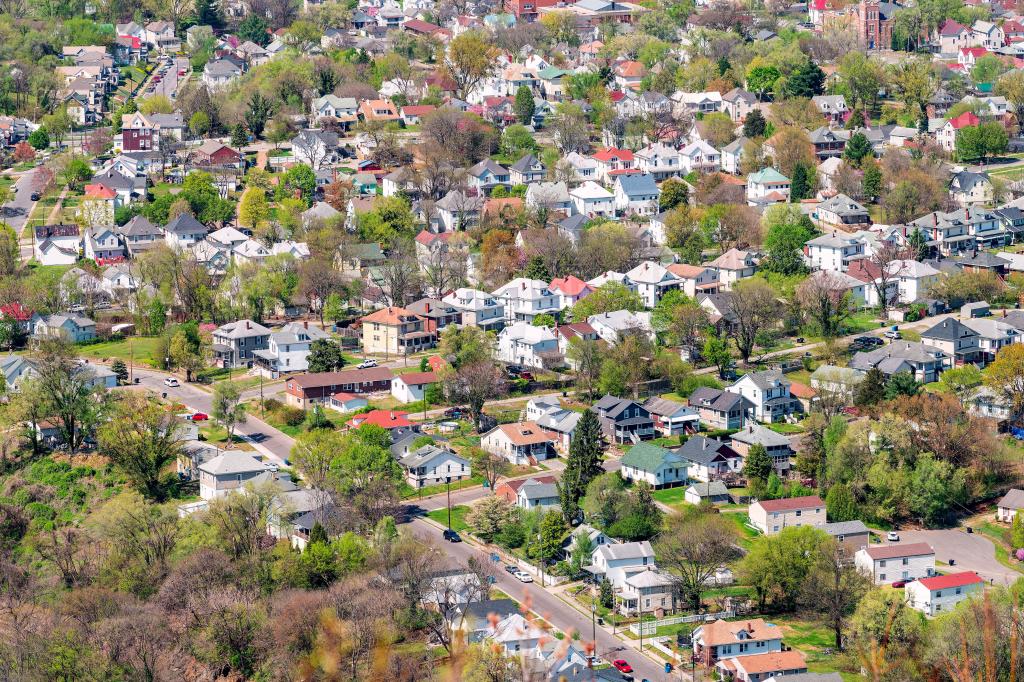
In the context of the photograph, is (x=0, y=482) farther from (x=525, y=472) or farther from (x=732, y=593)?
(x=732, y=593)

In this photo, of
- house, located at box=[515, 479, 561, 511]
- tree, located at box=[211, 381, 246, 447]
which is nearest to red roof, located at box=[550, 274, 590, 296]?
tree, located at box=[211, 381, 246, 447]

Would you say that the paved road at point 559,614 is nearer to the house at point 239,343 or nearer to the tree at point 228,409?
the tree at point 228,409

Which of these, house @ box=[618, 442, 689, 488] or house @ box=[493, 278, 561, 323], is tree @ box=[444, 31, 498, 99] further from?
house @ box=[618, 442, 689, 488]

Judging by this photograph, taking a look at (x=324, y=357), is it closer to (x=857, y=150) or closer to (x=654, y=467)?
(x=654, y=467)

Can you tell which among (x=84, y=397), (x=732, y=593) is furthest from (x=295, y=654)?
(x=84, y=397)

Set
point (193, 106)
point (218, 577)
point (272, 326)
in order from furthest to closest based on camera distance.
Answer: point (193, 106)
point (272, 326)
point (218, 577)
